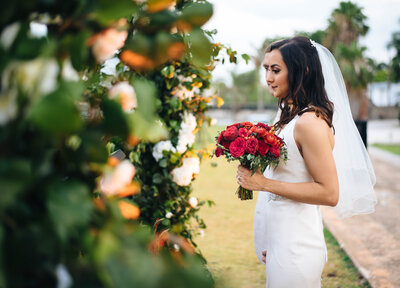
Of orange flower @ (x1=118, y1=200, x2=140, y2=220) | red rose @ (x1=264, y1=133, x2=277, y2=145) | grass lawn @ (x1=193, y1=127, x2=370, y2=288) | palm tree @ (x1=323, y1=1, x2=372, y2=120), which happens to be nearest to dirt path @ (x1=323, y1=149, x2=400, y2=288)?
grass lawn @ (x1=193, y1=127, x2=370, y2=288)

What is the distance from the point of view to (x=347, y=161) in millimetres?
2941

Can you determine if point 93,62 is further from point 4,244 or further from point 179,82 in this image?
point 179,82

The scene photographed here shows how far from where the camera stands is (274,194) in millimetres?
2463

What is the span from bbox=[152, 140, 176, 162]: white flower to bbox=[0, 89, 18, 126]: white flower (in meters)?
2.69

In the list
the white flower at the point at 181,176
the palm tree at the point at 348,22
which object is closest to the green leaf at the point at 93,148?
the white flower at the point at 181,176

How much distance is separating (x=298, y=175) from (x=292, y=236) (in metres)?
0.38

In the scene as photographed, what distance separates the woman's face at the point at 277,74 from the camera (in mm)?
2357

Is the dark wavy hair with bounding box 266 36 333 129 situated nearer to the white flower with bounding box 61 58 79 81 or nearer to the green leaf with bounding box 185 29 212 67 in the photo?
the green leaf with bounding box 185 29 212 67

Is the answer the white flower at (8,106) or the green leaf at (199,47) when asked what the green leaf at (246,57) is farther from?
the white flower at (8,106)

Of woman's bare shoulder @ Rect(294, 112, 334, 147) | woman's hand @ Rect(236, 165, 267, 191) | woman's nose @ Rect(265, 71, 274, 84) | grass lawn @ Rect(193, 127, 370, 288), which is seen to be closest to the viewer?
woman's bare shoulder @ Rect(294, 112, 334, 147)

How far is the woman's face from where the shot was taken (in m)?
2.36

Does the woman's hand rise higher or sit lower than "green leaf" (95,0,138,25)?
lower

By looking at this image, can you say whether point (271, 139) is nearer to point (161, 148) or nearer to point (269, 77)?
point (269, 77)

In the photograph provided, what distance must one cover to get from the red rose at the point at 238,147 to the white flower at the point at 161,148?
3.41 ft
